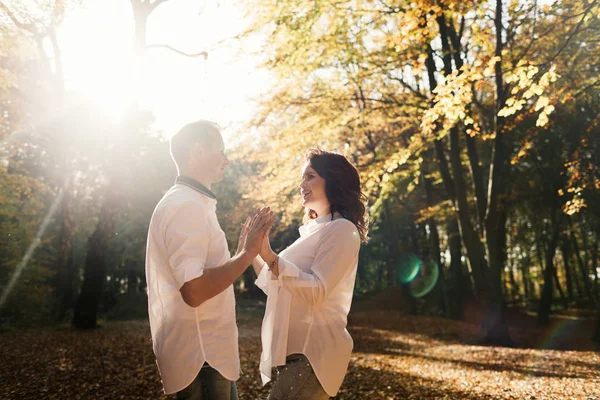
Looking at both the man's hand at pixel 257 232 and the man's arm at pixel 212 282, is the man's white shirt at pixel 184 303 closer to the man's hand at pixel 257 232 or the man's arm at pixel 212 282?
the man's arm at pixel 212 282

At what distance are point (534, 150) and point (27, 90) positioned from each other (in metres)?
21.7

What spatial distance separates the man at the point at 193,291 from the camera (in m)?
2.19

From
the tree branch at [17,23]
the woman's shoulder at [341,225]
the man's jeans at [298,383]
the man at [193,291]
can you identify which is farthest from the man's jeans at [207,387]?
the tree branch at [17,23]

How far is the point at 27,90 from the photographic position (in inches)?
626

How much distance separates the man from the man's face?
0.10 m

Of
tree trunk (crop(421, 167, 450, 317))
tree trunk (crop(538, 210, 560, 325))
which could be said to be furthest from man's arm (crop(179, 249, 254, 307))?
tree trunk (crop(538, 210, 560, 325))

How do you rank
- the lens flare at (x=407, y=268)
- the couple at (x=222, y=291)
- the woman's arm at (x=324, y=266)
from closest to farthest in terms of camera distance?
Answer: the couple at (x=222, y=291) → the woman's arm at (x=324, y=266) → the lens flare at (x=407, y=268)

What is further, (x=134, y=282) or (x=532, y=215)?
Answer: (x=134, y=282)

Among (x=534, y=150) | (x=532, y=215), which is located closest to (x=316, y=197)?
(x=534, y=150)

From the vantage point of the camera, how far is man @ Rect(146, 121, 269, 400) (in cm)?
219

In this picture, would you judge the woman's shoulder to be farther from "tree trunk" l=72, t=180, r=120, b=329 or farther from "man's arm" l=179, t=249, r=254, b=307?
"tree trunk" l=72, t=180, r=120, b=329

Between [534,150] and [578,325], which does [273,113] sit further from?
[578,325]

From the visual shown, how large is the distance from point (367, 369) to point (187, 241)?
852 cm

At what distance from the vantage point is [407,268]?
98.6 feet
